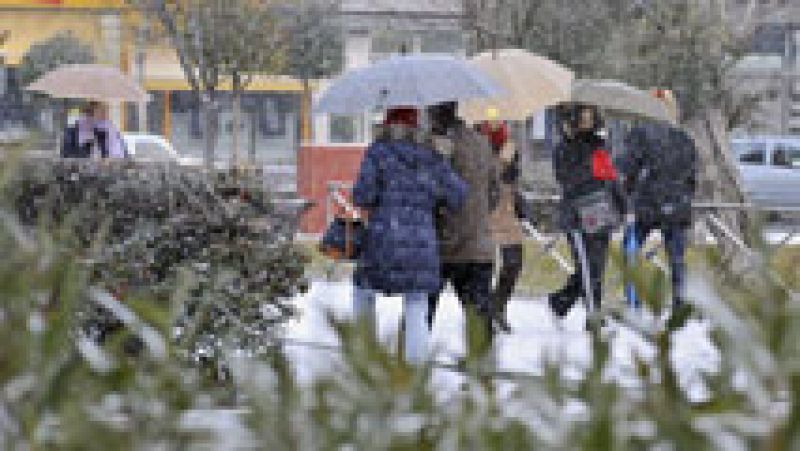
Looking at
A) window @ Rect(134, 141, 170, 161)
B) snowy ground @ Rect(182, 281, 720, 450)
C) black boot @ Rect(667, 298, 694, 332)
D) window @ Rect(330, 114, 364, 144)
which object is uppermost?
black boot @ Rect(667, 298, 694, 332)

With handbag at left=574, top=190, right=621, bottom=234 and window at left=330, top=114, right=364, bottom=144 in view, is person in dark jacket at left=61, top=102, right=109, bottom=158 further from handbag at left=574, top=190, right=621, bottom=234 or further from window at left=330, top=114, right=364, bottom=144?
window at left=330, top=114, right=364, bottom=144

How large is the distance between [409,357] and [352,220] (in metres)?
7.60

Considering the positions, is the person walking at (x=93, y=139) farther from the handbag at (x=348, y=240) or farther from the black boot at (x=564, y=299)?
the handbag at (x=348, y=240)

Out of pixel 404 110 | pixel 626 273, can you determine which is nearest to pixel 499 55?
pixel 404 110

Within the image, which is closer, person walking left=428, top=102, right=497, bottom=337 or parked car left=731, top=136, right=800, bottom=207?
person walking left=428, top=102, right=497, bottom=337

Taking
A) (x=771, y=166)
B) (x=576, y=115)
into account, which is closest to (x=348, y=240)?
(x=576, y=115)

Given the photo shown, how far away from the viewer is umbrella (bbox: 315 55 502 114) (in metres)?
11.5

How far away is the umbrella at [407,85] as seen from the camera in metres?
11.5

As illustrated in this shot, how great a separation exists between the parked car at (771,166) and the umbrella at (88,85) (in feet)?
61.4

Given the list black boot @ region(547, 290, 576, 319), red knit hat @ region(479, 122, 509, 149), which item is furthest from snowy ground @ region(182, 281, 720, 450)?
black boot @ region(547, 290, 576, 319)

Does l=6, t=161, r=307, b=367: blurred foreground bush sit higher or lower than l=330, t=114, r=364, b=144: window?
higher

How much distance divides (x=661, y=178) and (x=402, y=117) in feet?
14.7

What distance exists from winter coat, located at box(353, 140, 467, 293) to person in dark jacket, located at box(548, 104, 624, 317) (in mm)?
3014

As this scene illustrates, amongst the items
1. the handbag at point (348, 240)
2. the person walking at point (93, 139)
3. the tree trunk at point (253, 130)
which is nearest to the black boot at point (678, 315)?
the handbag at point (348, 240)
